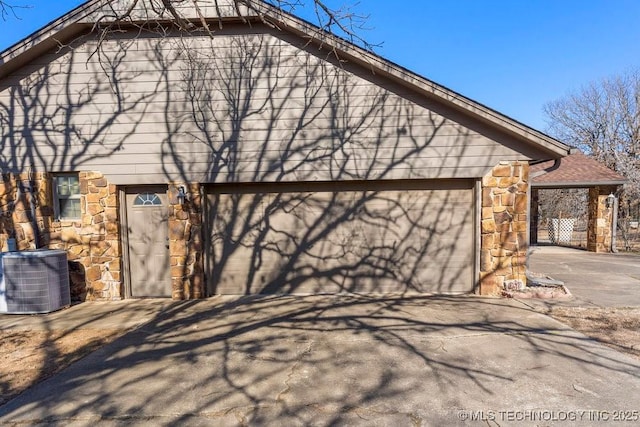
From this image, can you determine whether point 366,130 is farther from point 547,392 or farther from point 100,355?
point 100,355

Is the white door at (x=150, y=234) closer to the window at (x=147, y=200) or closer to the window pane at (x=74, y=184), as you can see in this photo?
the window at (x=147, y=200)

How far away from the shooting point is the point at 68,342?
446cm

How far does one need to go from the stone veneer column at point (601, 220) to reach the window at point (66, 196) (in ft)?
51.9

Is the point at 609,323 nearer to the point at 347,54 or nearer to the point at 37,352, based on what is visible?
the point at 347,54

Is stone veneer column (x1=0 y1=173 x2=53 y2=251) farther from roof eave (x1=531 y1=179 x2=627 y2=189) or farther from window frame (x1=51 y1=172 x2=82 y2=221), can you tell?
roof eave (x1=531 y1=179 x2=627 y2=189)

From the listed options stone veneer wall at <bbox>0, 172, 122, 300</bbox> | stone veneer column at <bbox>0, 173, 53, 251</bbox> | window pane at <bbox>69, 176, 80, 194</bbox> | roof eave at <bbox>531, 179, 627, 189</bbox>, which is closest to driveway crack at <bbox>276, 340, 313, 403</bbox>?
stone veneer wall at <bbox>0, 172, 122, 300</bbox>

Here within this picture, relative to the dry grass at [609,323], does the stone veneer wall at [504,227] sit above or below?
above

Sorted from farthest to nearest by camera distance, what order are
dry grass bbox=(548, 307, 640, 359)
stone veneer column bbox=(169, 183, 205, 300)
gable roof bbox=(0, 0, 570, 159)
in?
stone veneer column bbox=(169, 183, 205, 300), gable roof bbox=(0, 0, 570, 159), dry grass bbox=(548, 307, 640, 359)

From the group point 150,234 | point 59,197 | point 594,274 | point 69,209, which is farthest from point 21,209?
point 594,274

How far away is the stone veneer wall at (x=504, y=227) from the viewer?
6164 mm

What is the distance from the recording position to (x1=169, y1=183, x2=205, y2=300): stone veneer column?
20.7 feet

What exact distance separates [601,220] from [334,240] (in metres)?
11.5

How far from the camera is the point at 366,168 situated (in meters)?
6.29

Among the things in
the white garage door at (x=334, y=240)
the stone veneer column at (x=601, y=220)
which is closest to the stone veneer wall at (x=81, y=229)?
the white garage door at (x=334, y=240)
